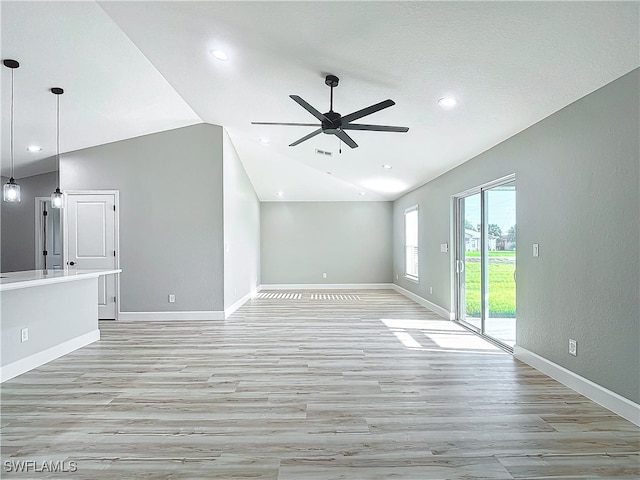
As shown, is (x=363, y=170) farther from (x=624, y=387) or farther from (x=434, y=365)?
(x=624, y=387)

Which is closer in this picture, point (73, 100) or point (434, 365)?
point (434, 365)

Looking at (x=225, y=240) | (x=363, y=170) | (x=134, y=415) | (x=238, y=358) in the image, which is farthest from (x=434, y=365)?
(x=363, y=170)

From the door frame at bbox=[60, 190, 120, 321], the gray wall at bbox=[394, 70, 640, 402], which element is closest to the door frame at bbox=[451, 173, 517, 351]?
the gray wall at bbox=[394, 70, 640, 402]

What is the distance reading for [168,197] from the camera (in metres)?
6.16

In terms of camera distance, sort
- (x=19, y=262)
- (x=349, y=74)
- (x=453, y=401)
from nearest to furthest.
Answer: (x=453, y=401) < (x=349, y=74) < (x=19, y=262)

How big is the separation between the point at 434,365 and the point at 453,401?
0.88 m

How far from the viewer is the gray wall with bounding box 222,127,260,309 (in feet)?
21.0

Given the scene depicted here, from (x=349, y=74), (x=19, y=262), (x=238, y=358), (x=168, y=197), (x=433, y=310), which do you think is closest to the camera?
(x=349, y=74)

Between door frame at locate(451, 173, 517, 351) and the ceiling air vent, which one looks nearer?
door frame at locate(451, 173, 517, 351)

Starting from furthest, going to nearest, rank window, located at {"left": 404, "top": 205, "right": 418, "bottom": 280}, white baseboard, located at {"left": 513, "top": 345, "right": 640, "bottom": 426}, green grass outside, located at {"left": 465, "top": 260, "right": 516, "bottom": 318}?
window, located at {"left": 404, "top": 205, "right": 418, "bottom": 280} < green grass outside, located at {"left": 465, "top": 260, "right": 516, "bottom": 318} < white baseboard, located at {"left": 513, "top": 345, "right": 640, "bottom": 426}

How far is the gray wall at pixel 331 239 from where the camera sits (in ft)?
34.3

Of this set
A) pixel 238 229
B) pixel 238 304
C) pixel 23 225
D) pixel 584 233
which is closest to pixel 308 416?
pixel 584 233

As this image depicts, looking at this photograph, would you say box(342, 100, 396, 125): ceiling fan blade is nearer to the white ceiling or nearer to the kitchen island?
the white ceiling

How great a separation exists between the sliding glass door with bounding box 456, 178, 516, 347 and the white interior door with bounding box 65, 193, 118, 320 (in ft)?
18.1
